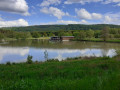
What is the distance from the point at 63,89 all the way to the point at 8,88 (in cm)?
144

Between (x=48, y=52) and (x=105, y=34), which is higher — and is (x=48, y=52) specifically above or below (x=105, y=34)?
below

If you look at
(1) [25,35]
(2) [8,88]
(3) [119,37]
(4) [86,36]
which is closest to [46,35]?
(1) [25,35]

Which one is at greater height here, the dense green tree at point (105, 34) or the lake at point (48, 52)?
the dense green tree at point (105, 34)

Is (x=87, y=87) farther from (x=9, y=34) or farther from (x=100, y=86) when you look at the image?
(x=9, y=34)

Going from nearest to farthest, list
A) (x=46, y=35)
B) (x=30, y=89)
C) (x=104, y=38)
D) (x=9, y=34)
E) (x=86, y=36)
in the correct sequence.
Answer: (x=30, y=89), (x=104, y=38), (x=86, y=36), (x=9, y=34), (x=46, y=35)

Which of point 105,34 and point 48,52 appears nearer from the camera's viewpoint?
point 48,52

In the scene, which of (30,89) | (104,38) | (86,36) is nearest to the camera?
(30,89)

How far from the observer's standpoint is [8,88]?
3.38 metres

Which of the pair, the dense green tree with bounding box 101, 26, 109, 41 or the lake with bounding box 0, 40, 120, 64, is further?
the dense green tree with bounding box 101, 26, 109, 41

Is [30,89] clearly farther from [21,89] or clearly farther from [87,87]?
[87,87]

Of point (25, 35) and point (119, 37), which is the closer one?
point (119, 37)

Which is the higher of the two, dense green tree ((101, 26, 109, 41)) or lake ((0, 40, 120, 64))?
dense green tree ((101, 26, 109, 41))

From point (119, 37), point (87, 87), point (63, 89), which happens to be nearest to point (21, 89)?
point (63, 89)

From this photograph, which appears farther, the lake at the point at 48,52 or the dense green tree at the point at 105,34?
the dense green tree at the point at 105,34
